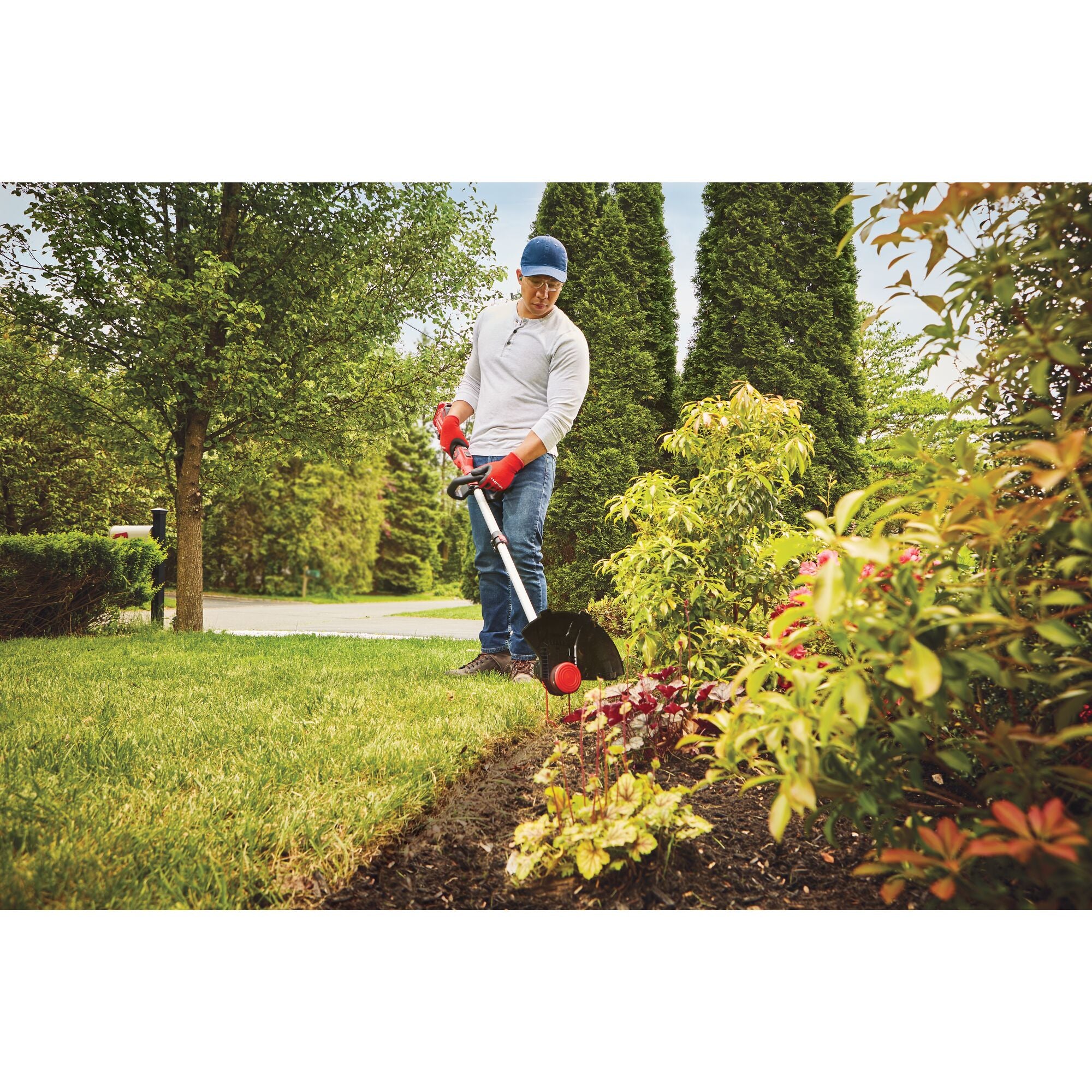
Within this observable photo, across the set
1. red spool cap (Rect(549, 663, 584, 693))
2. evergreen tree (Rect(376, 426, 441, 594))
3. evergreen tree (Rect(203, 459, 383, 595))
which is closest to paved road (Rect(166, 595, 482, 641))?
evergreen tree (Rect(203, 459, 383, 595))

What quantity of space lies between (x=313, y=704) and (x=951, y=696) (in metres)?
1.93

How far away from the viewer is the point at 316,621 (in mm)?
6723

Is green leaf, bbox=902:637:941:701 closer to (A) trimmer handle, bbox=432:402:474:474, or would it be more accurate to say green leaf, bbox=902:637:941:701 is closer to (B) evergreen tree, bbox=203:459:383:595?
(A) trimmer handle, bbox=432:402:474:474

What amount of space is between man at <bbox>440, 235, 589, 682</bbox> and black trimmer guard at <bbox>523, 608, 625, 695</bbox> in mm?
818

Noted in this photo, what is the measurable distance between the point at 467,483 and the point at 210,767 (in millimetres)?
1309

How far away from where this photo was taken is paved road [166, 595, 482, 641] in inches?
204

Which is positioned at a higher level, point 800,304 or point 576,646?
point 800,304

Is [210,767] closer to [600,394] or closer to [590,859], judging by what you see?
[590,859]

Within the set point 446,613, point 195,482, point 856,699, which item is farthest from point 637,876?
point 446,613

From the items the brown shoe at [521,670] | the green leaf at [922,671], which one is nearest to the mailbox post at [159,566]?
the brown shoe at [521,670]

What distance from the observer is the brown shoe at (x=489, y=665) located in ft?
9.51
